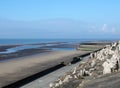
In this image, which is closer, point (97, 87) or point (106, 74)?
point (97, 87)

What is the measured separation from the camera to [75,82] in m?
19.4

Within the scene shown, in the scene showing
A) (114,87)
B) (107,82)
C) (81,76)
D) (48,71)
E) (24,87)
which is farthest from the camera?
(48,71)

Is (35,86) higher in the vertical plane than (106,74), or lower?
lower

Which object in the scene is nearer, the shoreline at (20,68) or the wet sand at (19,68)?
the wet sand at (19,68)

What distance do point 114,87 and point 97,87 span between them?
1.21 meters

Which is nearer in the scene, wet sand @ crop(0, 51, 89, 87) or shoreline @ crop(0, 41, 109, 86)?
wet sand @ crop(0, 51, 89, 87)

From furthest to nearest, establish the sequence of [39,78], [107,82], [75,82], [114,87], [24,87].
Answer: [39,78] → [24,87] → [75,82] → [107,82] → [114,87]

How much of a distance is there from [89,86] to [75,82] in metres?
2.27

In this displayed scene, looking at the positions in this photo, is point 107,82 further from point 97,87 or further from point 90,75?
point 90,75

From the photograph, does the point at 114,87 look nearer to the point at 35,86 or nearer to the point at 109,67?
the point at 109,67

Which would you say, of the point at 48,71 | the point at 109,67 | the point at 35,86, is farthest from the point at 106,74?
the point at 48,71

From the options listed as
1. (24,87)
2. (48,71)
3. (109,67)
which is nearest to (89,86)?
(109,67)

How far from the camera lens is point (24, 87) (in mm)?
25141

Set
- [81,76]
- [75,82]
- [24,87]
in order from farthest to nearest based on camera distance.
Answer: [24,87]
[81,76]
[75,82]
